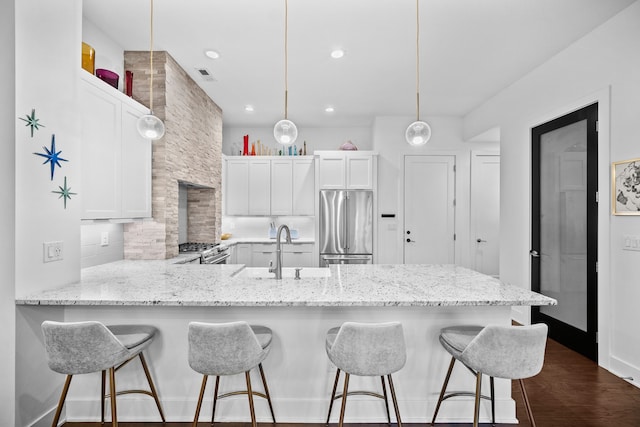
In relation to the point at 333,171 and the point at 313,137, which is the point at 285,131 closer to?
the point at 333,171

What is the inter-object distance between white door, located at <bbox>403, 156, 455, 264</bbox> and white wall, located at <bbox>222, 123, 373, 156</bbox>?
104cm

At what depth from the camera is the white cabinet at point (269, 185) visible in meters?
5.57

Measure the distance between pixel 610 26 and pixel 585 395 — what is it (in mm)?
2905

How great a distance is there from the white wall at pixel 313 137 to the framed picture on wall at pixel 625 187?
12.2 ft

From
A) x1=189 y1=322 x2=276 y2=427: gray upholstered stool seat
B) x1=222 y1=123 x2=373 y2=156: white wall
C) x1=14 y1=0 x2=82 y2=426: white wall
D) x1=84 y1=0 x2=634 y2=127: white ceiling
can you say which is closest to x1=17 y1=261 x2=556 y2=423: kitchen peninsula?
x1=14 y1=0 x2=82 y2=426: white wall

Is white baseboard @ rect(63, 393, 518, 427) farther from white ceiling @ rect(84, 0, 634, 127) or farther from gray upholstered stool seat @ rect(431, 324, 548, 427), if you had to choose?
white ceiling @ rect(84, 0, 634, 127)

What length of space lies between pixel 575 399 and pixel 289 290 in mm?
2236

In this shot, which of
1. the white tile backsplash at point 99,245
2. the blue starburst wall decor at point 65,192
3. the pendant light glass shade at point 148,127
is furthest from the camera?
the white tile backsplash at point 99,245

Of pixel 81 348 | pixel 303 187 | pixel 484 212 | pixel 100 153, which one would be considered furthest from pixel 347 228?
pixel 81 348

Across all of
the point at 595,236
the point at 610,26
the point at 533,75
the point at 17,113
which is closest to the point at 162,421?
the point at 17,113

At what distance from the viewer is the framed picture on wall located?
8.11ft

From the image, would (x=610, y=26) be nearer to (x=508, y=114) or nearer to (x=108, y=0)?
(x=508, y=114)

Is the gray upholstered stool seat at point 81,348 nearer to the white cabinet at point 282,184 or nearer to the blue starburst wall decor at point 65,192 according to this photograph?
the blue starburst wall decor at point 65,192

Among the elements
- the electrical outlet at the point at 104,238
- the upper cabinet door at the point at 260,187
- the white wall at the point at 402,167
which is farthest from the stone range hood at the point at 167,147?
the white wall at the point at 402,167
